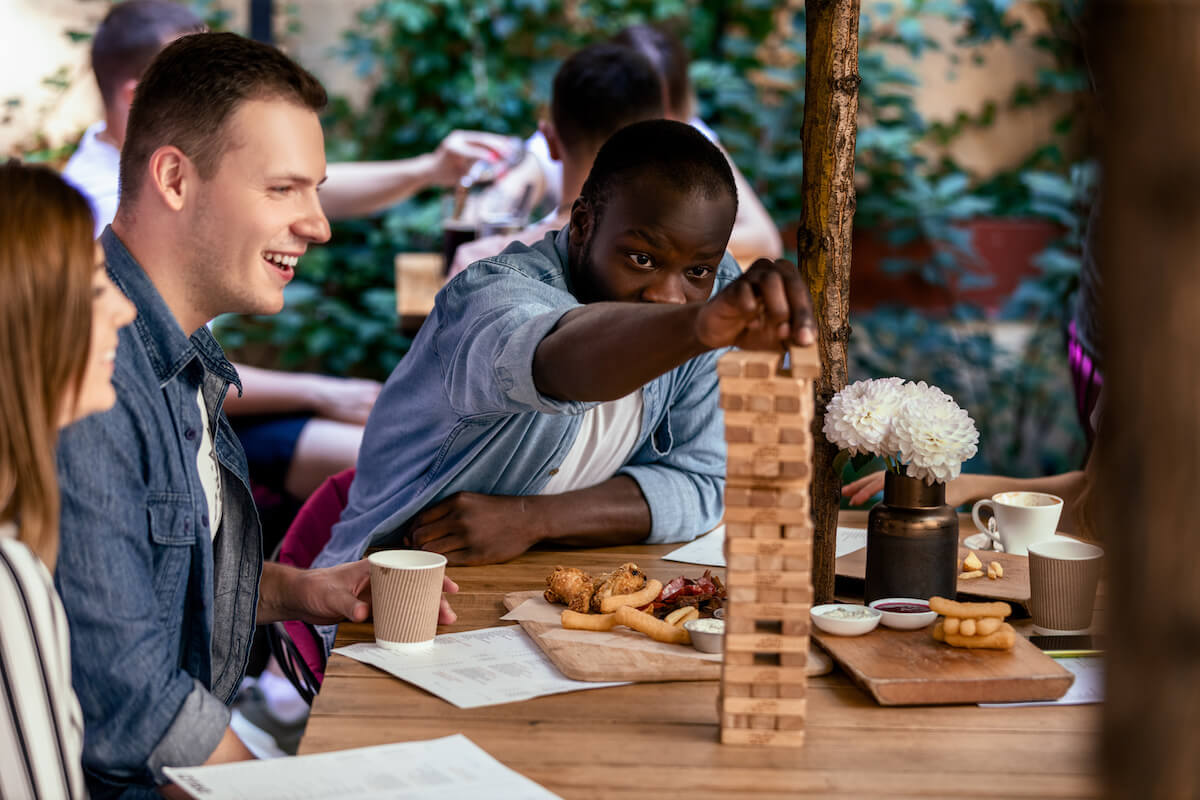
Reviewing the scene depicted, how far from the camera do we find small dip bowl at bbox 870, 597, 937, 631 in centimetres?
145

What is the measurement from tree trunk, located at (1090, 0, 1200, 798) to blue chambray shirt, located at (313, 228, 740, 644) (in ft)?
3.27

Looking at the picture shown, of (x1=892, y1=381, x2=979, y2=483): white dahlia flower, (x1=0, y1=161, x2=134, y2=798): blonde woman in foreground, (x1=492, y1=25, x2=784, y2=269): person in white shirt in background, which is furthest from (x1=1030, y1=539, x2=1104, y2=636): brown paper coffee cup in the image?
(x1=492, y1=25, x2=784, y2=269): person in white shirt in background

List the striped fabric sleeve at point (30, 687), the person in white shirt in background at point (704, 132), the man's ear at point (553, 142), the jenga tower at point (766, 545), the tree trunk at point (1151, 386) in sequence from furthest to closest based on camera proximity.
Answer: the person in white shirt in background at point (704, 132) < the man's ear at point (553, 142) < the jenga tower at point (766, 545) < the striped fabric sleeve at point (30, 687) < the tree trunk at point (1151, 386)

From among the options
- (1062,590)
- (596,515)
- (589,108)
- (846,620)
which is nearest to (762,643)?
(846,620)

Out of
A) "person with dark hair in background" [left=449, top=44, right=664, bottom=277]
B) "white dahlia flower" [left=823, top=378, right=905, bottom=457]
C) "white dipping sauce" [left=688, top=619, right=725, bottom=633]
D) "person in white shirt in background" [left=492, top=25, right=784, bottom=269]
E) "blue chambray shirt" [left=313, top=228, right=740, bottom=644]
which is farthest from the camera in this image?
"person in white shirt in background" [left=492, top=25, right=784, bottom=269]

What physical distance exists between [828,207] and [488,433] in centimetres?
59

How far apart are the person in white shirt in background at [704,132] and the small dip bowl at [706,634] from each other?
2.54m

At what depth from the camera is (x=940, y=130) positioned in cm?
560

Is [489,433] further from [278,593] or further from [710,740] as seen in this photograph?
[710,740]

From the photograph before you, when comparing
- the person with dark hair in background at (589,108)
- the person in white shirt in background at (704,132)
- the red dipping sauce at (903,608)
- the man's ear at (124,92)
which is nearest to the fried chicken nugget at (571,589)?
the red dipping sauce at (903,608)

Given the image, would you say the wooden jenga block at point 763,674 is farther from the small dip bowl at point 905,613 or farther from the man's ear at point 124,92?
the man's ear at point 124,92

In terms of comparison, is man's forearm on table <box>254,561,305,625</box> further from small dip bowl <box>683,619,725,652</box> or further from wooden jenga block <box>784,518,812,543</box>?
wooden jenga block <box>784,518,812,543</box>

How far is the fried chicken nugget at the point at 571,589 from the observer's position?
151cm

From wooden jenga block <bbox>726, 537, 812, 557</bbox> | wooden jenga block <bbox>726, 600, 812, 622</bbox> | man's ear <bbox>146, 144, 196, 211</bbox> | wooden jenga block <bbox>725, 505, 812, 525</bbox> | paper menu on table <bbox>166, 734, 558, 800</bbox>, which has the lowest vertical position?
paper menu on table <bbox>166, 734, 558, 800</bbox>
